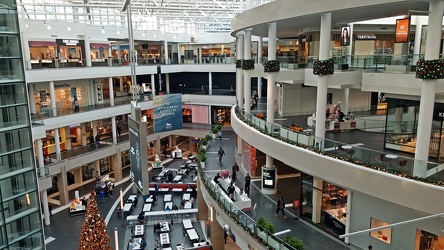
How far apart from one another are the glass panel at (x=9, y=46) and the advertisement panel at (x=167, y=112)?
18939 mm

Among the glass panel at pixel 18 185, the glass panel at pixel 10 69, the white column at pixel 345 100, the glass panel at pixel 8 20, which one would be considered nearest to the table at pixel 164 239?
the glass panel at pixel 18 185

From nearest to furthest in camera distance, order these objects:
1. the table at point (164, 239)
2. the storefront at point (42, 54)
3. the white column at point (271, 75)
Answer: the white column at point (271, 75)
the table at point (164, 239)
the storefront at point (42, 54)

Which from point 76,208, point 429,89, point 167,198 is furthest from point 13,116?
point 167,198

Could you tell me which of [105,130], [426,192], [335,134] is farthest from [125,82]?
[426,192]

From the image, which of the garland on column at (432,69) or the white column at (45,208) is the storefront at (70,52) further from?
the garland on column at (432,69)

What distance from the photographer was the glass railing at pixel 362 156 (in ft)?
38.0

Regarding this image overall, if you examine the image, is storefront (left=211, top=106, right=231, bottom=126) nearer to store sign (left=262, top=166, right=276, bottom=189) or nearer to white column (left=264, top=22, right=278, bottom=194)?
store sign (left=262, top=166, right=276, bottom=189)

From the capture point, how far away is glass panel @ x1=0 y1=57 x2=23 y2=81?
42.0 ft

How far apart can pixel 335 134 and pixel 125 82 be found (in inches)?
1284

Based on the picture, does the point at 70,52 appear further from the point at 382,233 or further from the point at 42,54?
the point at 382,233

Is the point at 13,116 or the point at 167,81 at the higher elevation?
the point at 13,116

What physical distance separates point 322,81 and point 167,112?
1979cm

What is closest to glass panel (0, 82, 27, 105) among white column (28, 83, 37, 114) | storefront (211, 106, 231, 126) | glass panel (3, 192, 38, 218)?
glass panel (3, 192, 38, 218)

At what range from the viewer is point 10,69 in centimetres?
1291
